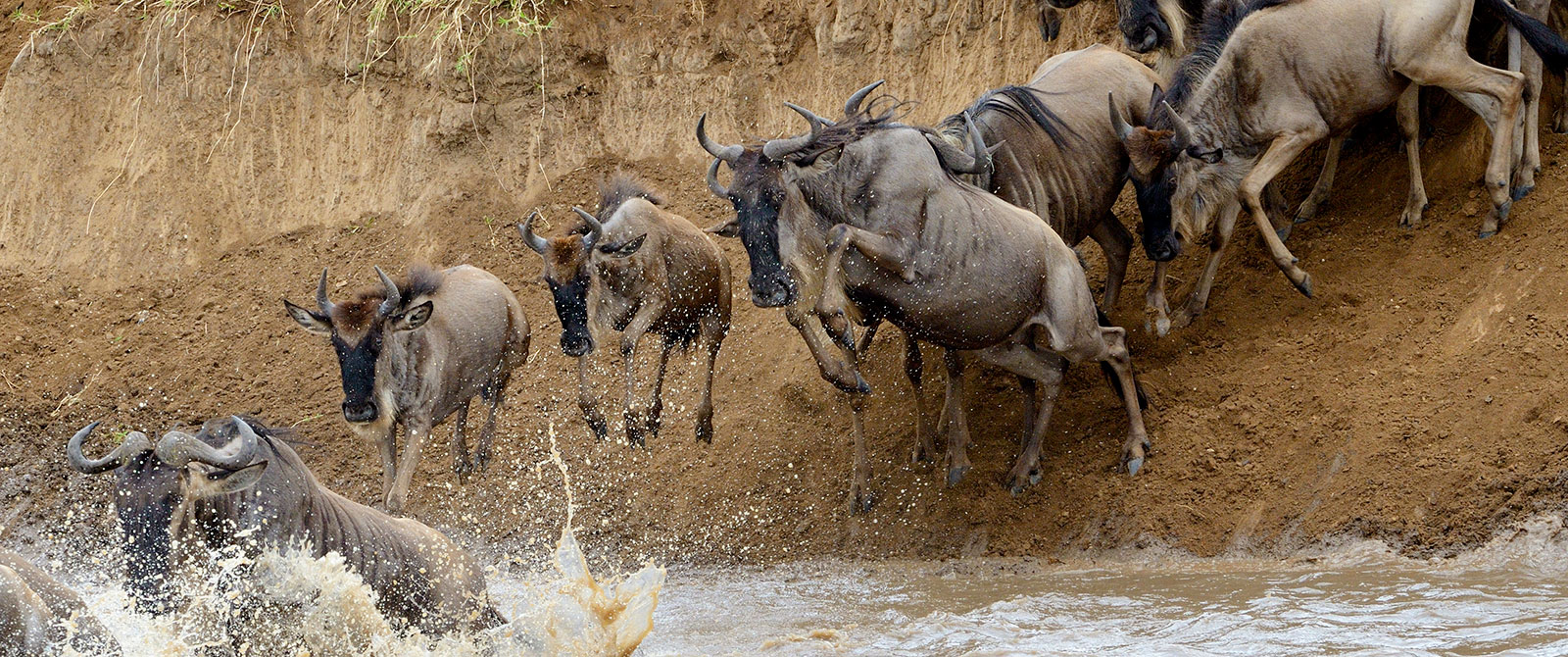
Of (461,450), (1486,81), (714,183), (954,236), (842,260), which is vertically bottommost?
(461,450)

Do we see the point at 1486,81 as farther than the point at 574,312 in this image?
No

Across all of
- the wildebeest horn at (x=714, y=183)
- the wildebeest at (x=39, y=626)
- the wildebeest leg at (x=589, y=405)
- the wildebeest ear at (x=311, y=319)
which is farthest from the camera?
the wildebeest leg at (x=589, y=405)

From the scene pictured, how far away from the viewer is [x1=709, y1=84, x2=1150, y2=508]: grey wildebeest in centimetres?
722

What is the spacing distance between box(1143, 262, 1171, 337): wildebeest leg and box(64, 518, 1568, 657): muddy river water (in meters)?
1.52

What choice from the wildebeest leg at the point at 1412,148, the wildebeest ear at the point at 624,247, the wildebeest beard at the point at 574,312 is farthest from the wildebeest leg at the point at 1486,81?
the wildebeest beard at the point at 574,312

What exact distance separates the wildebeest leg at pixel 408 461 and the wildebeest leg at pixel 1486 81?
5.93 meters

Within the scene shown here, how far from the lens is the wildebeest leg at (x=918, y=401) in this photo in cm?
845

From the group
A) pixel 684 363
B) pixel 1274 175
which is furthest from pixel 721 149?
pixel 684 363

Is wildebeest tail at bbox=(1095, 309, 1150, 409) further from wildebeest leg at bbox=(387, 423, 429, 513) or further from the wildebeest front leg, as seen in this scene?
wildebeest leg at bbox=(387, 423, 429, 513)

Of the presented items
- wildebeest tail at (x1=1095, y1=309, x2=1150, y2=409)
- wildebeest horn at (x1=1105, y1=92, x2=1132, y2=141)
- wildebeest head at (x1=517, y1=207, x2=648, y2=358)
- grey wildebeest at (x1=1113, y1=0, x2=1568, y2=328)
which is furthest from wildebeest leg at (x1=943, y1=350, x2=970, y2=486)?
wildebeest head at (x1=517, y1=207, x2=648, y2=358)

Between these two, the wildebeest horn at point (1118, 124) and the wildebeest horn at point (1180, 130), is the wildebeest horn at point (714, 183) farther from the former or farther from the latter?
the wildebeest horn at point (1180, 130)

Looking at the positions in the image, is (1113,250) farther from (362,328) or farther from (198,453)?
(198,453)

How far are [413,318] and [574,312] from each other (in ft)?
3.13

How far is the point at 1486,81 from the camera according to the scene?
322 inches
